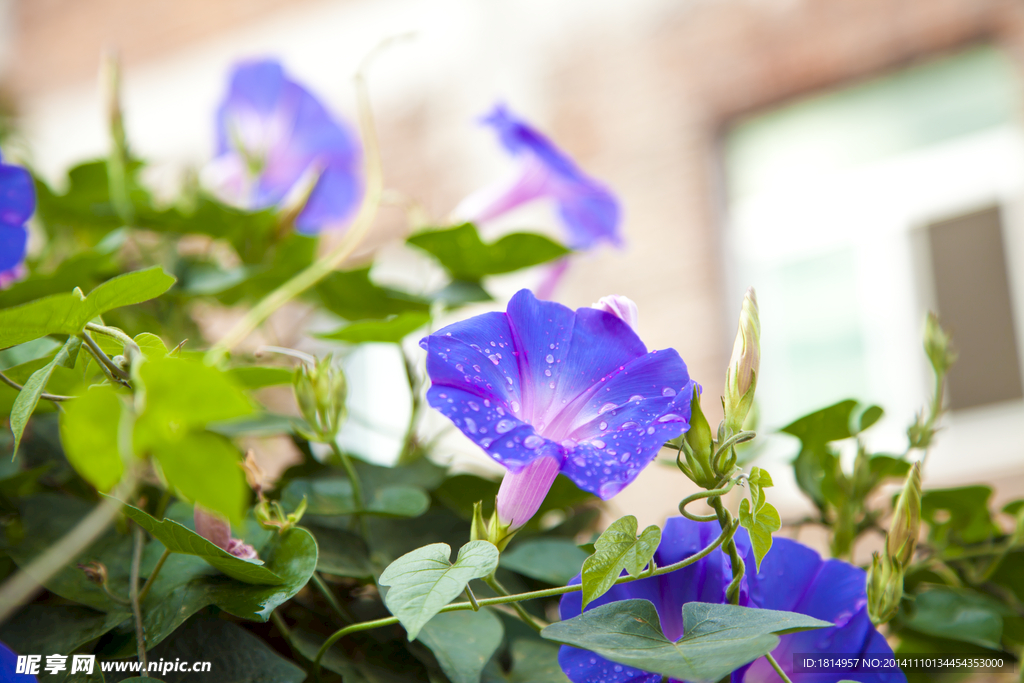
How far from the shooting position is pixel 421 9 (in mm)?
3100

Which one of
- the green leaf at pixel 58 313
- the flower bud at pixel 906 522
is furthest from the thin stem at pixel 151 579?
the flower bud at pixel 906 522

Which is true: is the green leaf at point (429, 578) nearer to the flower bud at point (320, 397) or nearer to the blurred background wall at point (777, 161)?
the flower bud at point (320, 397)

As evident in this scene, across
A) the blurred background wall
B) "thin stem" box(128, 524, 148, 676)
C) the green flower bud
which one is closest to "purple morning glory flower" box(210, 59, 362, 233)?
"thin stem" box(128, 524, 148, 676)

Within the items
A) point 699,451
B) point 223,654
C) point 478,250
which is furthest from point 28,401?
point 478,250

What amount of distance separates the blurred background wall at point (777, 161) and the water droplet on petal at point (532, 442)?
1.94 metres

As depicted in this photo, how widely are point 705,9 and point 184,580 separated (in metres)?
2.79

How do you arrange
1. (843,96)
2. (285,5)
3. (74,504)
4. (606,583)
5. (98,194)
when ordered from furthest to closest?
(285,5) < (843,96) < (98,194) < (74,504) < (606,583)

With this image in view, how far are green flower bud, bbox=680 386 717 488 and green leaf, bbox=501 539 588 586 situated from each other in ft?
0.39

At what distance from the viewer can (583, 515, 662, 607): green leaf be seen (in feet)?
0.93

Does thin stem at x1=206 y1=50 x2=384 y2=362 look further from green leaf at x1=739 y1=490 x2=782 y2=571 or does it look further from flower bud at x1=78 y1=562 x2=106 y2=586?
green leaf at x1=739 y1=490 x2=782 y2=571

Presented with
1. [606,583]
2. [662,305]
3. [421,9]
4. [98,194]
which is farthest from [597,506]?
[421,9]

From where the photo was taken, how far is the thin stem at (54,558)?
0.31m

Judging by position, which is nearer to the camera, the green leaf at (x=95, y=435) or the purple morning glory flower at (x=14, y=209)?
the green leaf at (x=95, y=435)

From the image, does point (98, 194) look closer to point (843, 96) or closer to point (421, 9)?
point (843, 96)
